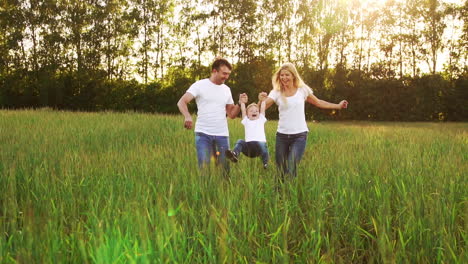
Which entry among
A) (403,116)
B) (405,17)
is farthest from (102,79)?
(405,17)

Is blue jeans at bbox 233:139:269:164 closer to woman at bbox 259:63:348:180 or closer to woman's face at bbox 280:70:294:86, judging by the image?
woman at bbox 259:63:348:180

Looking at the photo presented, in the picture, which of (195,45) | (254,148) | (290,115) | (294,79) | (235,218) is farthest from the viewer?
(195,45)

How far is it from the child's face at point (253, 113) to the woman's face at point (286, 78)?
0.69 metres

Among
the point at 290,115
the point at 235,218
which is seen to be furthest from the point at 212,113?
the point at 235,218

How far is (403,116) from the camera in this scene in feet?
95.0

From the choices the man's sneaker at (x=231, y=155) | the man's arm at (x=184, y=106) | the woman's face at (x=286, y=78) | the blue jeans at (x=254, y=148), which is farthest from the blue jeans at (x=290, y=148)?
the man's arm at (x=184, y=106)

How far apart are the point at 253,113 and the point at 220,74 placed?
102 cm

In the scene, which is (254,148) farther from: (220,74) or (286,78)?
(220,74)

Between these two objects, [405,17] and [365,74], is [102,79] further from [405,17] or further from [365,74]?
[405,17]

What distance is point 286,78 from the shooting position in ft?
18.7

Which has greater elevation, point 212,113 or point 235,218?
point 212,113

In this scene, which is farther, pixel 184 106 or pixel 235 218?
pixel 184 106

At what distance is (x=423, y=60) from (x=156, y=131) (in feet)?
93.0

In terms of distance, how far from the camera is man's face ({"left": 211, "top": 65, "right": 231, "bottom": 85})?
17.9 ft
